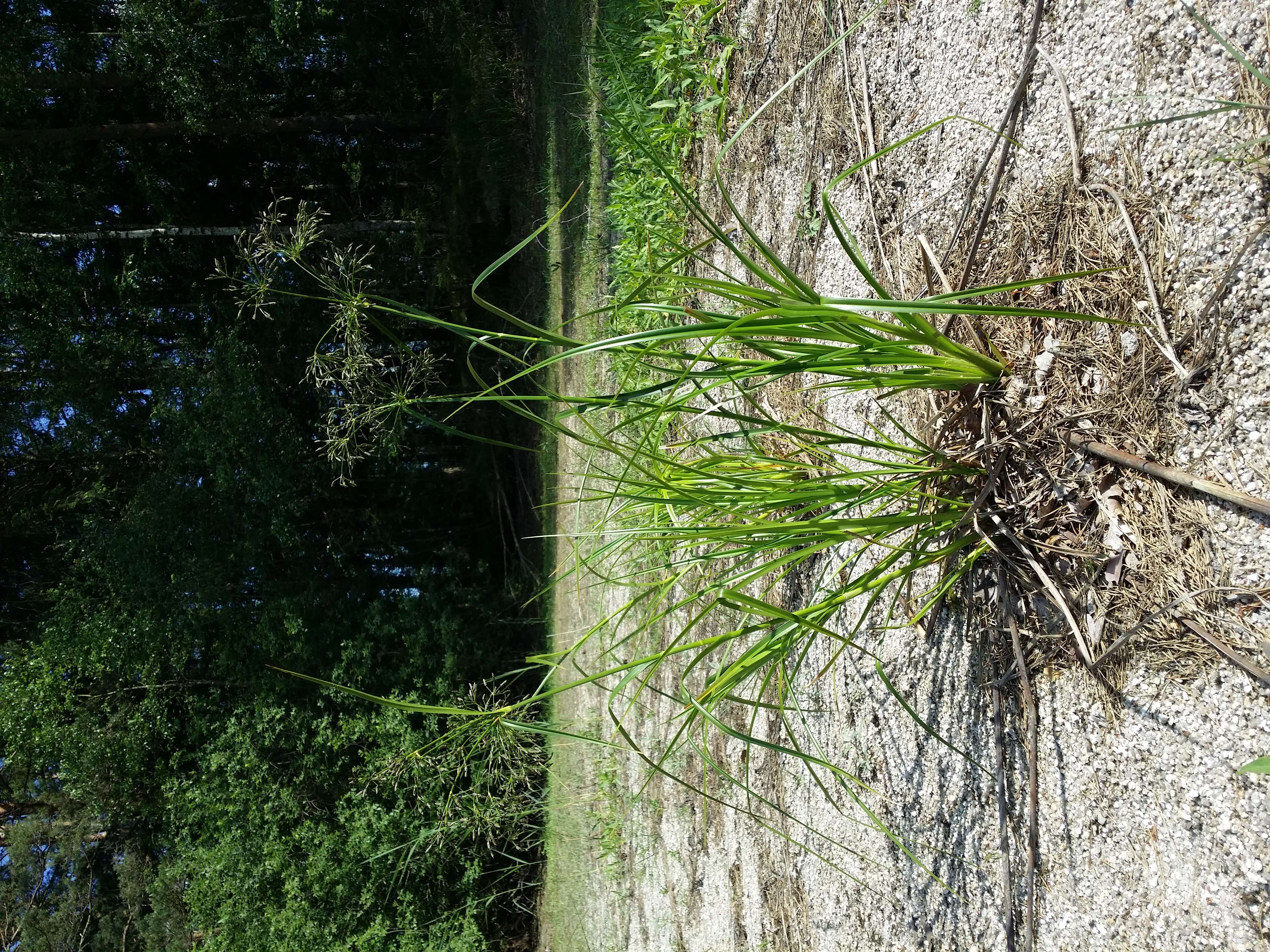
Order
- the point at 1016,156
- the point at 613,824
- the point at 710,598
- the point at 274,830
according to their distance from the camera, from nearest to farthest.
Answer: the point at 1016,156, the point at 710,598, the point at 613,824, the point at 274,830

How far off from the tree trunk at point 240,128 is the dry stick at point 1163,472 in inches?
240

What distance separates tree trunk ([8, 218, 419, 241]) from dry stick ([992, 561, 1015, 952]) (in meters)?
5.58

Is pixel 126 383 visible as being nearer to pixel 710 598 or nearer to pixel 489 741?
pixel 489 741

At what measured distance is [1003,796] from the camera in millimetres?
1094

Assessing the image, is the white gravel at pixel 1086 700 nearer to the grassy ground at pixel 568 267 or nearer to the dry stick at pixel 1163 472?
the dry stick at pixel 1163 472

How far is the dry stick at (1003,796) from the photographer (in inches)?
42.2

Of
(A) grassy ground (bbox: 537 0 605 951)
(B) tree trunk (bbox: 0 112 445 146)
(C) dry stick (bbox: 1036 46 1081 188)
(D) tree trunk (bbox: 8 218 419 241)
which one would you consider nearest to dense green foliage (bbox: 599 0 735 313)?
(A) grassy ground (bbox: 537 0 605 951)

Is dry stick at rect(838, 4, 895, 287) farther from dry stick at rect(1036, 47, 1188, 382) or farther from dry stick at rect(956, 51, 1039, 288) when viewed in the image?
dry stick at rect(1036, 47, 1188, 382)

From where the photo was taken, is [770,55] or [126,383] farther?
[126,383]

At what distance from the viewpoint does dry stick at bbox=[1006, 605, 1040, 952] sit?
1034mm

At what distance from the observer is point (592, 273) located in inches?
147

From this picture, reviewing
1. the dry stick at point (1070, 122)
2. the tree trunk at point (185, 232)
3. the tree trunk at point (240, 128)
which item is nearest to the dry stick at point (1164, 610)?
the dry stick at point (1070, 122)

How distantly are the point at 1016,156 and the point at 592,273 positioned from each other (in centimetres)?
283

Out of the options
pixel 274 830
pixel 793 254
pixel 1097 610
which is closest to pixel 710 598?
pixel 793 254
